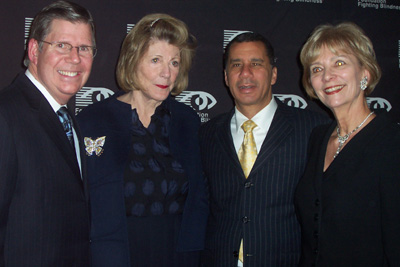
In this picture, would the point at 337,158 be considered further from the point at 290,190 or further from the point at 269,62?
the point at 269,62

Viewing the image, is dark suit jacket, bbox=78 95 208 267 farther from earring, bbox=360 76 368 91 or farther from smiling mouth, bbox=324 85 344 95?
earring, bbox=360 76 368 91

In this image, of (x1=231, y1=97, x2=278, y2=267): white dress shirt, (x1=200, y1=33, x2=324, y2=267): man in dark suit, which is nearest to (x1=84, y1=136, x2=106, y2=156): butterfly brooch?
(x1=200, y1=33, x2=324, y2=267): man in dark suit

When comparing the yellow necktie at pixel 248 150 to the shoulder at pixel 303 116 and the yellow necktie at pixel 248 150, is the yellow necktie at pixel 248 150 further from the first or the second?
the shoulder at pixel 303 116

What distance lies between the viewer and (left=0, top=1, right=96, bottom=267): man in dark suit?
154cm

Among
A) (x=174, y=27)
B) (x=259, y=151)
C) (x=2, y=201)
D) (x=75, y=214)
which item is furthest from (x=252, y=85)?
(x=2, y=201)

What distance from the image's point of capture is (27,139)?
158 cm

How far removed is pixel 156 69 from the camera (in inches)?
94.7

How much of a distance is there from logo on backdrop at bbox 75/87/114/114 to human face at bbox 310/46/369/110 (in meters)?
1.85

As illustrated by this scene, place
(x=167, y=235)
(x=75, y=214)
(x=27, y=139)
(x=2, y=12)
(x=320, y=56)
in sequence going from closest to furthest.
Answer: (x=27, y=139), (x=75, y=214), (x=320, y=56), (x=167, y=235), (x=2, y=12)

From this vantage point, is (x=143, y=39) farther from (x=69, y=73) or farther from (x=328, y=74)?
(x=328, y=74)

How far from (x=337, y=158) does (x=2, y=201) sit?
161 centimetres

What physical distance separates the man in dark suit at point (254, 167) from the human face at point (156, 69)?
48 cm

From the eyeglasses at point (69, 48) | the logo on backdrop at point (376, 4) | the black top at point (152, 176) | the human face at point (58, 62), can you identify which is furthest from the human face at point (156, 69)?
the logo on backdrop at point (376, 4)

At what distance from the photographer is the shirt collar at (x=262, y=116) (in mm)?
2484
